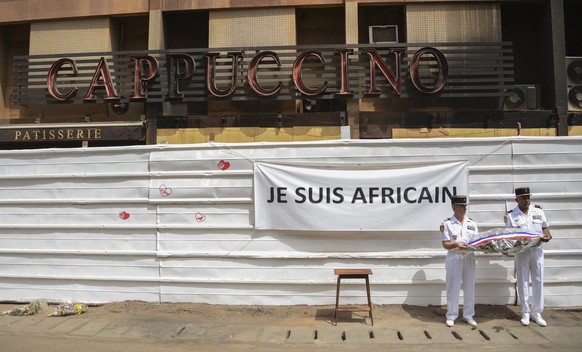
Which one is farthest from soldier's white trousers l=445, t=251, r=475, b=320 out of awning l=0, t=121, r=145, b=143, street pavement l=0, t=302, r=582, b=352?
awning l=0, t=121, r=145, b=143

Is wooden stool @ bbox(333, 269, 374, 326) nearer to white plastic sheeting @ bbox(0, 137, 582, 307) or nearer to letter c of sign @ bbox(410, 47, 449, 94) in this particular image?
white plastic sheeting @ bbox(0, 137, 582, 307)

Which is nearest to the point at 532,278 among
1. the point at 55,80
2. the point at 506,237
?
the point at 506,237

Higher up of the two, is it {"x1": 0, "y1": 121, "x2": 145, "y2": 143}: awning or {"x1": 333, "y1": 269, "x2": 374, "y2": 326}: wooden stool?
{"x1": 0, "y1": 121, "x2": 145, "y2": 143}: awning

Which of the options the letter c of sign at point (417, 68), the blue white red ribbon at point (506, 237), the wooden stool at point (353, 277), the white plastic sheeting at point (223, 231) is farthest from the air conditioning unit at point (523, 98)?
the wooden stool at point (353, 277)

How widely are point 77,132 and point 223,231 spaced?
7.54m

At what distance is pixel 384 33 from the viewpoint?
1289 centimetres

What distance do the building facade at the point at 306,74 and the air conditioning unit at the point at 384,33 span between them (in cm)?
3

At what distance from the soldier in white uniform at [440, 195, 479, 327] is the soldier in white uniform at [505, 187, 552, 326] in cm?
68

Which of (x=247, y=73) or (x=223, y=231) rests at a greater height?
(x=247, y=73)

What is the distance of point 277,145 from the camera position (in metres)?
7.12

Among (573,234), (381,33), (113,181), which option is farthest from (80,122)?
(573,234)

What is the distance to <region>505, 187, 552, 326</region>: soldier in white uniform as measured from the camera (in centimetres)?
626

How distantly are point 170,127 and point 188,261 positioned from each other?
20.6 feet

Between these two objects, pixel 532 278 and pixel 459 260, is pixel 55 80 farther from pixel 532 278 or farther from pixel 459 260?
pixel 532 278
